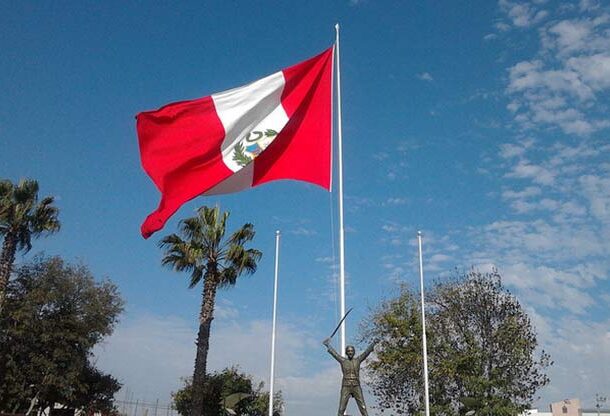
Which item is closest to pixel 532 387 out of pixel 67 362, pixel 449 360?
pixel 449 360

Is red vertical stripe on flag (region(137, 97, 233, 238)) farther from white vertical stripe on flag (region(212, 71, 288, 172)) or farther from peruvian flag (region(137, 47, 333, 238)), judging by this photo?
white vertical stripe on flag (region(212, 71, 288, 172))

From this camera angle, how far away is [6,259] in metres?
35.4

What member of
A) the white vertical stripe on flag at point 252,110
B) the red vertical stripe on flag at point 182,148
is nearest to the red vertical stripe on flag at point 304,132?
the white vertical stripe on flag at point 252,110

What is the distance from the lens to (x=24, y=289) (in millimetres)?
39562

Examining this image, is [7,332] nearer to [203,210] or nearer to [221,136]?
[203,210]

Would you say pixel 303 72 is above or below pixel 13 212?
below

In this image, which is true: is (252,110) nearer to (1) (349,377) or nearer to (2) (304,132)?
(2) (304,132)

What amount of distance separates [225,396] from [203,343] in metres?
11.2

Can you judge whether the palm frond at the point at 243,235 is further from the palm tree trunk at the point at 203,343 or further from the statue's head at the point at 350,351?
the statue's head at the point at 350,351

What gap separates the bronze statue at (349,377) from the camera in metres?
13.4

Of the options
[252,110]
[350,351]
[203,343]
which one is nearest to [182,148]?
[252,110]

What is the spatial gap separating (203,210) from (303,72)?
2055 centimetres

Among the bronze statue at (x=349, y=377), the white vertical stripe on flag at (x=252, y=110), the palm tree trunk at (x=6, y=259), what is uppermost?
the palm tree trunk at (x=6, y=259)

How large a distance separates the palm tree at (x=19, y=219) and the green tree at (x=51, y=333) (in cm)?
300
